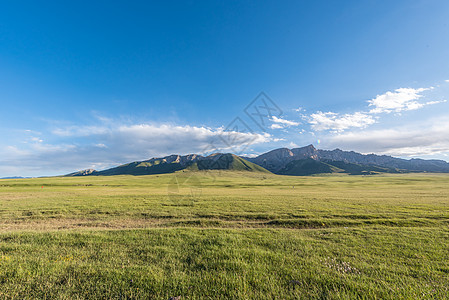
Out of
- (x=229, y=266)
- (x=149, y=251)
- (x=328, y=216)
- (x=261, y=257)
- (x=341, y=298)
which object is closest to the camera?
(x=341, y=298)

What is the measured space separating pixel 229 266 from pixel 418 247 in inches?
409

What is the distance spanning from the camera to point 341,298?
15.7 ft

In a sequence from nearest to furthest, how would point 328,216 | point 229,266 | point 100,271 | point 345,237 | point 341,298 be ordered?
point 341,298, point 100,271, point 229,266, point 345,237, point 328,216

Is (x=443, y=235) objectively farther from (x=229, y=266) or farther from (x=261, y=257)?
(x=229, y=266)

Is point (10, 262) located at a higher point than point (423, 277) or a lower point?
higher

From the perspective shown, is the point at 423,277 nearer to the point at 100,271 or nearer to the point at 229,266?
the point at 229,266

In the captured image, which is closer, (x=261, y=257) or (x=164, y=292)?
(x=164, y=292)

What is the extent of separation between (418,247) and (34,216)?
31.8 meters

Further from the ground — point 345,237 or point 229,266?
point 229,266

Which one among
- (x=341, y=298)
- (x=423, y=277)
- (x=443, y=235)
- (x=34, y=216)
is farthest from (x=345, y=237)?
(x=34, y=216)

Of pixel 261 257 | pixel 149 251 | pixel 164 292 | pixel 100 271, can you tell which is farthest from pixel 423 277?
pixel 100 271

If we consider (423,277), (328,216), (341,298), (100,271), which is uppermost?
(100,271)

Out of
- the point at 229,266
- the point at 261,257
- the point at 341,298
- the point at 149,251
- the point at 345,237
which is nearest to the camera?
the point at 341,298

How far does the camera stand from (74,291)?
16.6 feet
